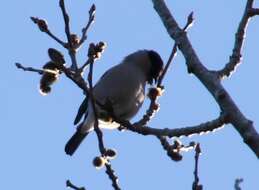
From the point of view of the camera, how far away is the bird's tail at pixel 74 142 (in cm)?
654

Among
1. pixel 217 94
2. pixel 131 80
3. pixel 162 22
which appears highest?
pixel 162 22

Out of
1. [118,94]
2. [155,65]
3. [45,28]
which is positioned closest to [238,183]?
[45,28]

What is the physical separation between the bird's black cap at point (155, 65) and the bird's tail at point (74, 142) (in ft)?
3.45

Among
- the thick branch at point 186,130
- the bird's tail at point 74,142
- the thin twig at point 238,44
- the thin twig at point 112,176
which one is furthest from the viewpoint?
the bird's tail at point 74,142

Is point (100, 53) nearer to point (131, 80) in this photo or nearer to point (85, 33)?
point (85, 33)

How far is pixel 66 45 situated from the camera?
11.2 feet

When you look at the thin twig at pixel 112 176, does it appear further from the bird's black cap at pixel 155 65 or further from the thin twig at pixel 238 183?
the bird's black cap at pixel 155 65

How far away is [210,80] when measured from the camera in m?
3.01

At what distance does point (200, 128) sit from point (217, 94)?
16.3 inches

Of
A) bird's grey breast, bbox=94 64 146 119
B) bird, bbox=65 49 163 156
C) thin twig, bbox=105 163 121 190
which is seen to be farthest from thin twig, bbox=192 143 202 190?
bird's grey breast, bbox=94 64 146 119

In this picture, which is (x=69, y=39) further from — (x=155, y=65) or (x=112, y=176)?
→ (x=155, y=65)

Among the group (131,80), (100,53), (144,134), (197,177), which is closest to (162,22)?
(100,53)

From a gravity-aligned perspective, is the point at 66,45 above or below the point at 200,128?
above

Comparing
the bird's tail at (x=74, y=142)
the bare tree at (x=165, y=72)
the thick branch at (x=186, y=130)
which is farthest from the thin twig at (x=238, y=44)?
the bird's tail at (x=74, y=142)
